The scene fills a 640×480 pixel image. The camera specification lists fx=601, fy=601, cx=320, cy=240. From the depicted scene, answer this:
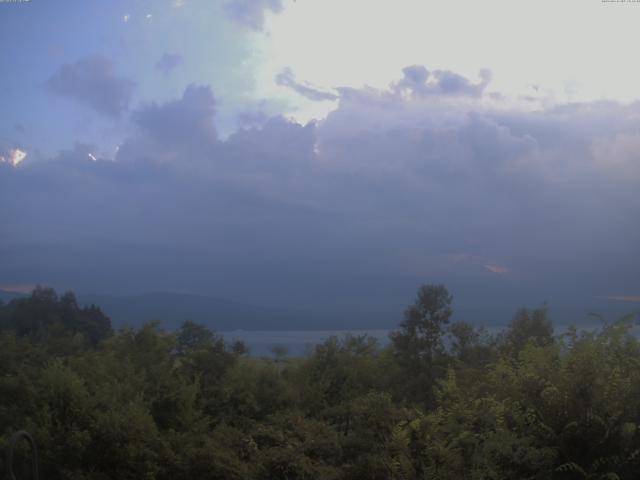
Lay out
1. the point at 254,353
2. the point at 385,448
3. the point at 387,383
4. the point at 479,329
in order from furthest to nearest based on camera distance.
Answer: the point at 254,353 < the point at 479,329 < the point at 387,383 < the point at 385,448

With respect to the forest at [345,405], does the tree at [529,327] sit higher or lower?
higher

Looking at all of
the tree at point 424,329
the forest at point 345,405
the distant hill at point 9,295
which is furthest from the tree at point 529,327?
the distant hill at point 9,295

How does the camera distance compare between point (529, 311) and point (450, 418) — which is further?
point (529, 311)

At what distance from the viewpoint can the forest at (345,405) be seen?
713 cm

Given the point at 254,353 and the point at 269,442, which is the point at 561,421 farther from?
the point at 254,353

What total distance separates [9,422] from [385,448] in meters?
6.40

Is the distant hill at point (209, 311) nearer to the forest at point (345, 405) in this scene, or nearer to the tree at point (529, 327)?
the forest at point (345, 405)

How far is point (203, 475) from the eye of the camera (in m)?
10.2

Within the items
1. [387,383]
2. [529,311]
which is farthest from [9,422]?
[529,311]

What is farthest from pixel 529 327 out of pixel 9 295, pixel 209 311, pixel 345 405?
pixel 209 311

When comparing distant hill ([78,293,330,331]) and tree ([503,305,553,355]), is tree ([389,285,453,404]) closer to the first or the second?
tree ([503,305,553,355])

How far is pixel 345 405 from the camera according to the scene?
13.1m

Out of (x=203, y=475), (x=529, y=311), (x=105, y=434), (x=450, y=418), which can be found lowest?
(x=203, y=475)

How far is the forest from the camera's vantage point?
7.13 m
